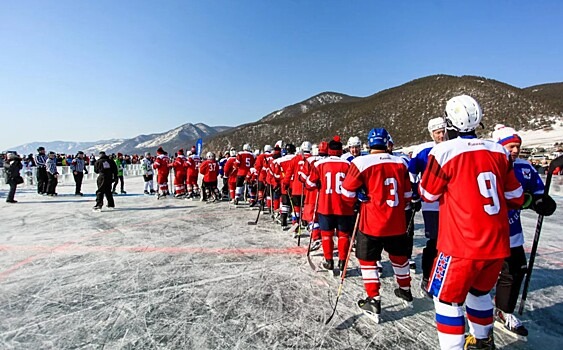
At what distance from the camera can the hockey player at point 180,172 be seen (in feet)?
41.9

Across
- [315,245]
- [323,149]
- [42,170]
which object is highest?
[323,149]

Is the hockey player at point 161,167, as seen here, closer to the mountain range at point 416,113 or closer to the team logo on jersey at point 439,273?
the team logo on jersey at point 439,273

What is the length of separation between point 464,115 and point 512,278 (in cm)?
167

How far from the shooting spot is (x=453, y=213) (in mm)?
2273

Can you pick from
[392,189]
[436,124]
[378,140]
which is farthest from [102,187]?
[436,124]

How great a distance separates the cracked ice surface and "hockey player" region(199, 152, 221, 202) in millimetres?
4615

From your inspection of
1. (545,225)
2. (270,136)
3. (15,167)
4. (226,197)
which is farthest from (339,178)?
(270,136)

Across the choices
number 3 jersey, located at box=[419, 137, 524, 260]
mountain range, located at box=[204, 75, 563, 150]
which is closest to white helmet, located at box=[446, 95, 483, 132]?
number 3 jersey, located at box=[419, 137, 524, 260]

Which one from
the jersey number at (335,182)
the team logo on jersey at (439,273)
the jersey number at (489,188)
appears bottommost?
the team logo on jersey at (439,273)

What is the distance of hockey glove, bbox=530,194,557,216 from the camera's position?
2.70 meters

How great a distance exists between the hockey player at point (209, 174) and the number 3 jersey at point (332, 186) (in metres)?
7.21

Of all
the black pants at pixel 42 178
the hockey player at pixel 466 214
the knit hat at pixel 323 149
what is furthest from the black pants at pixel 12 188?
the hockey player at pixel 466 214

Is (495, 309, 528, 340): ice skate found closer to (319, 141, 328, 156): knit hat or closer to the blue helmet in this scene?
the blue helmet

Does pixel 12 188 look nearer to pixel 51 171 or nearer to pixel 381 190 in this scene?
pixel 51 171
